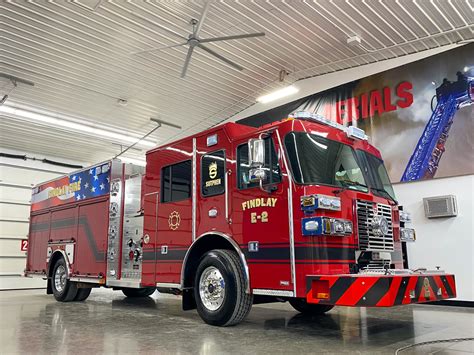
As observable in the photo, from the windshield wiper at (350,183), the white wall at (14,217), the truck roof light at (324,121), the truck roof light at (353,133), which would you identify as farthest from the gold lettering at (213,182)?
the white wall at (14,217)

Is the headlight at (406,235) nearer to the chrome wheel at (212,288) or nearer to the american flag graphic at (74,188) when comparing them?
the chrome wheel at (212,288)

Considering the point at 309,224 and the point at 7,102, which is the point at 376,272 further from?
the point at 7,102

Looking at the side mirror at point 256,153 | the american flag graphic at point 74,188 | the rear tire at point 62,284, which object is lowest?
the rear tire at point 62,284

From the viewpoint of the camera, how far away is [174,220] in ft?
20.7

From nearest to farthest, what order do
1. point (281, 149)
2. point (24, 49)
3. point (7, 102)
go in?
point (281, 149), point (24, 49), point (7, 102)

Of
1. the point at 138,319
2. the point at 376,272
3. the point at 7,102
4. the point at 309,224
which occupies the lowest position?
the point at 138,319

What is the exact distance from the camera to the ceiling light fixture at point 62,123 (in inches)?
488

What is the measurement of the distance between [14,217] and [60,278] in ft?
22.4

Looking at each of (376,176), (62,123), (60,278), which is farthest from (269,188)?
(62,123)

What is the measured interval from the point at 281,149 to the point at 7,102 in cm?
1006

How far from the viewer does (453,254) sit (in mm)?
8078

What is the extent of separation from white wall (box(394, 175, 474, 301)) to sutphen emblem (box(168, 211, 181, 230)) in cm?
515

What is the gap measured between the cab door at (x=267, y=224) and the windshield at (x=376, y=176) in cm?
141

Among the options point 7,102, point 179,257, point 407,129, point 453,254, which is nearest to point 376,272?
point 179,257
